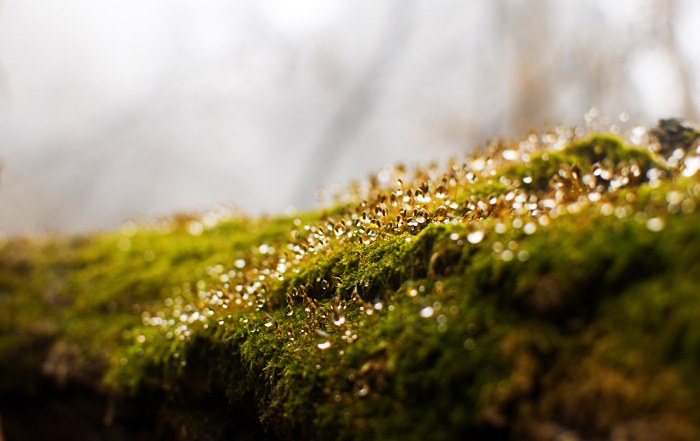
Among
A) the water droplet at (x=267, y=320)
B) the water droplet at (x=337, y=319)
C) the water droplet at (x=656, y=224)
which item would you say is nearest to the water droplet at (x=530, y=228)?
the water droplet at (x=656, y=224)

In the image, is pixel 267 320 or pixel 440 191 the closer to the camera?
pixel 267 320

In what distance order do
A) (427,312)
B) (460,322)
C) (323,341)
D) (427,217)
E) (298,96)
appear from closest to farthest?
(460,322), (427,312), (323,341), (427,217), (298,96)

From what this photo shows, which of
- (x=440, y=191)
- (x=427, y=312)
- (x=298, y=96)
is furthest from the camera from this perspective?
(x=298, y=96)

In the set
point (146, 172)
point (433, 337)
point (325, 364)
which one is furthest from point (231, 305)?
point (146, 172)

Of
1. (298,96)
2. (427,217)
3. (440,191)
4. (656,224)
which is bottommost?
(656,224)

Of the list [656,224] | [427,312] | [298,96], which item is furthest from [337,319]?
[298,96]

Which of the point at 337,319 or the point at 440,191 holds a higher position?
the point at 440,191

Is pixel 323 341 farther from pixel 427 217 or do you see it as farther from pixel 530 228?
pixel 530 228
